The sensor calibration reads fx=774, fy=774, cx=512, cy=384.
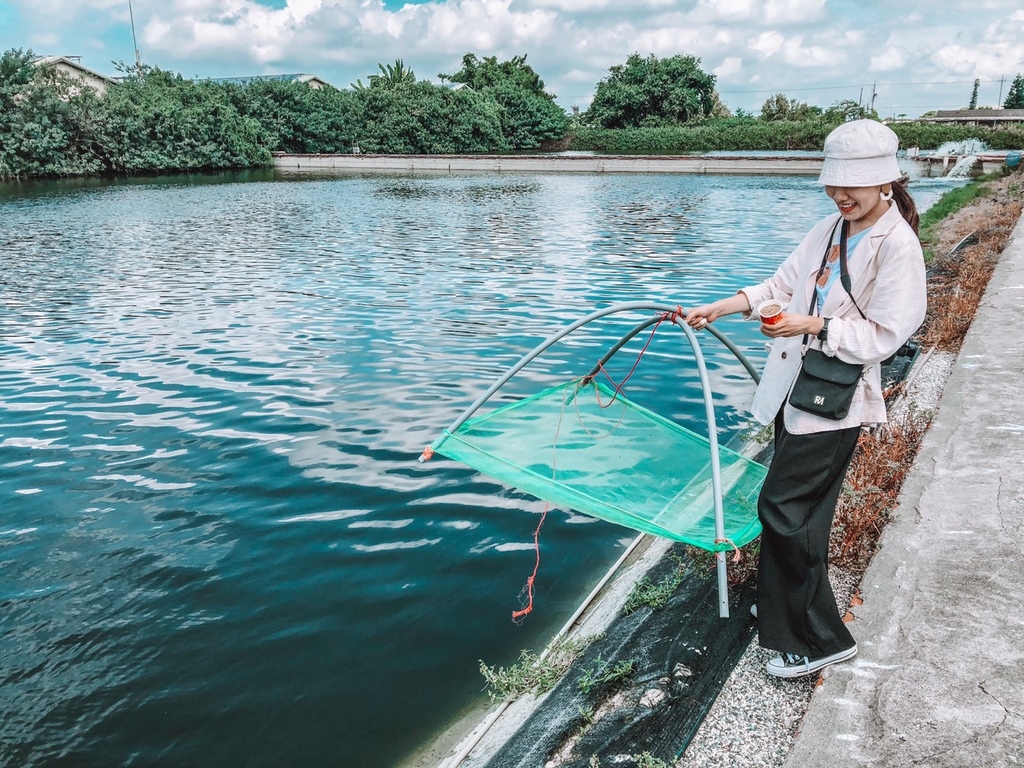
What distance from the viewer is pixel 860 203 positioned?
275cm

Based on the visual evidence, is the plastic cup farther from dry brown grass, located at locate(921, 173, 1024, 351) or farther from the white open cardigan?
dry brown grass, located at locate(921, 173, 1024, 351)

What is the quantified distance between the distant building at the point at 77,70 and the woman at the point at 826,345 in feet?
196

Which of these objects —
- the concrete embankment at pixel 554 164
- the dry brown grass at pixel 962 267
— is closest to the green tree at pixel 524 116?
the concrete embankment at pixel 554 164

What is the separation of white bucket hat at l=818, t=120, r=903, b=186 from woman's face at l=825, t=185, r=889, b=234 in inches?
2.2

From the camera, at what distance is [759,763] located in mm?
2717

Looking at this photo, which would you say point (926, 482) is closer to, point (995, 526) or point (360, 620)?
point (995, 526)

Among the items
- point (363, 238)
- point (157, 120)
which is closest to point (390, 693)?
point (363, 238)

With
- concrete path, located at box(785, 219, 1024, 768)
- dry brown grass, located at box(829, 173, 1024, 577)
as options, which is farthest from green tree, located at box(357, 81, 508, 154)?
concrete path, located at box(785, 219, 1024, 768)

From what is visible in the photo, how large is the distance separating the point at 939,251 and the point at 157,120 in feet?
162

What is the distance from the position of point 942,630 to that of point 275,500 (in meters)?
4.81

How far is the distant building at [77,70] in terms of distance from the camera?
53.4 meters

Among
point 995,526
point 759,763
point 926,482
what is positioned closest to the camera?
point 759,763

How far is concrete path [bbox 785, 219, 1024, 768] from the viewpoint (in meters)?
2.73

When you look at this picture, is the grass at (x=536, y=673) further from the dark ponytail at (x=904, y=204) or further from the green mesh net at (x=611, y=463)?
the dark ponytail at (x=904, y=204)
